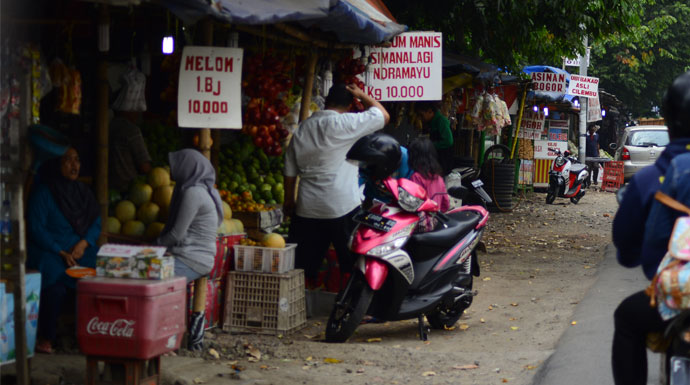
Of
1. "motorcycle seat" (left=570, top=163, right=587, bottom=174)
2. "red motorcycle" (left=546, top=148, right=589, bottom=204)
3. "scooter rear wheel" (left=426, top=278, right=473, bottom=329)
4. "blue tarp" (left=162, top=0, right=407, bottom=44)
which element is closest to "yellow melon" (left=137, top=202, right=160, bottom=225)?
"blue tarp" (left=162, top=0, right=407, bottom=44)

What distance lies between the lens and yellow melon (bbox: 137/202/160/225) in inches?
295

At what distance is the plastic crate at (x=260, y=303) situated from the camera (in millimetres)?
7484

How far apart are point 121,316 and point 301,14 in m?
2.86

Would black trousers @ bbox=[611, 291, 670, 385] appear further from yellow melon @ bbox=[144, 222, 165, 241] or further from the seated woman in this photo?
yellow melon @ bbox=[144, 222, 165, 241]

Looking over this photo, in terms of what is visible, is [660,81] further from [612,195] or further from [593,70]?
[612,195]

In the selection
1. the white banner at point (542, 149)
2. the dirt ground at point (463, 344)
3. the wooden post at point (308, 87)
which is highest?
the wooden post at point (308, 87)

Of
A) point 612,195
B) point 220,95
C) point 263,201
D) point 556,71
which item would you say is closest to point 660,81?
point 612,195

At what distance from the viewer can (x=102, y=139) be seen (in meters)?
6.95

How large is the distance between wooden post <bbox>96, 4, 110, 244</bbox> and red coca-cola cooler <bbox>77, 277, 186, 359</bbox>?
6.88ft

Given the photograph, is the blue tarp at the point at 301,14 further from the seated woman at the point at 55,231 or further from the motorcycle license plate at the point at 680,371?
the motorcycle license plate at the point at 680,371

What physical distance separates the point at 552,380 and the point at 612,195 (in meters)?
20.4

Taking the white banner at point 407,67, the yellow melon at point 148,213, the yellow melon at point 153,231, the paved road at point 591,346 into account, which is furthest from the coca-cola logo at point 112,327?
the white banner at point 407,67

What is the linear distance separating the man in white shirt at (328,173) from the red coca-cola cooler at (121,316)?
297cm

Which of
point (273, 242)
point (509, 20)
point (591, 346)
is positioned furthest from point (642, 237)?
point (509, 20)
